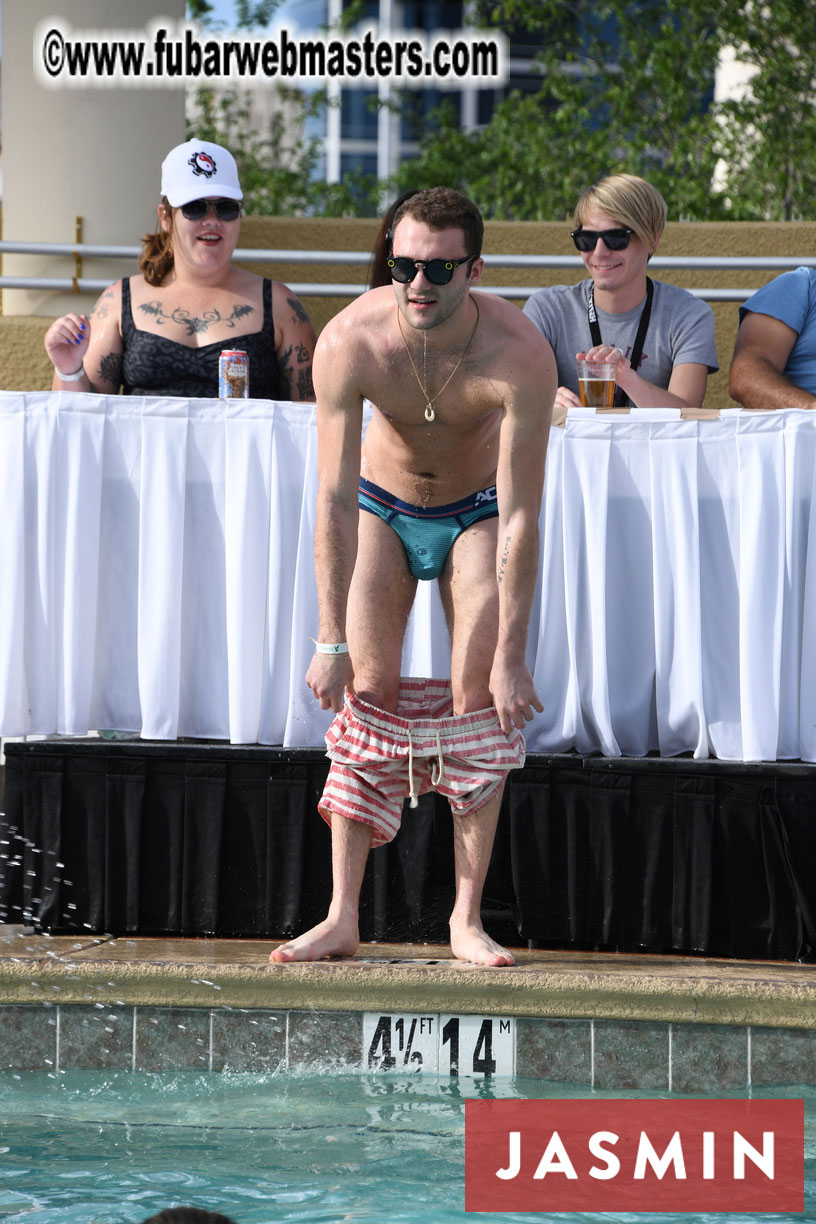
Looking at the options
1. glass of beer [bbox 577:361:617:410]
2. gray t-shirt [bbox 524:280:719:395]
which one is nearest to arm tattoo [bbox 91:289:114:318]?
gray t-shirt [bbox 524:280:719:395]

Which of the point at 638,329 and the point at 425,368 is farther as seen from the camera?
the point at 638,329

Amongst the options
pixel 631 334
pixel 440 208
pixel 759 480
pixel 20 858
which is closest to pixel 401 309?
pixel 440 208

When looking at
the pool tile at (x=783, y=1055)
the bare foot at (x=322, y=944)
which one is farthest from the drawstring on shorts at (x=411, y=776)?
the pool tile at (x=783, y=1055)

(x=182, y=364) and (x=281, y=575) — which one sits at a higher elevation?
(x=182, y=364)

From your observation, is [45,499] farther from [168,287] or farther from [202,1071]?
[202,1071]

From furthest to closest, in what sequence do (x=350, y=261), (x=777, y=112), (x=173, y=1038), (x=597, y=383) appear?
(x=777, y=112)
(x=350, y=261)
(x=597, y=383)
(x=173, y=1038)

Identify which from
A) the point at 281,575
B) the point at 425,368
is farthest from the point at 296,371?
the point at 425,368

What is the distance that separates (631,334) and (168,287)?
4.58 feet

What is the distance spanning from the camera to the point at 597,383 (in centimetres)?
402

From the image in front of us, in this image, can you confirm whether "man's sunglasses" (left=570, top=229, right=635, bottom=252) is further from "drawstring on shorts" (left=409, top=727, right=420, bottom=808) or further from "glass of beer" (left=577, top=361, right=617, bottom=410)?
"drawstring on shorts" (left=409, top=727, right=420, bottom=808)

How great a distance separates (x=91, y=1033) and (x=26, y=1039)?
0.14 metres

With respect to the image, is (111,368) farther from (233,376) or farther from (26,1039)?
(26,1039)

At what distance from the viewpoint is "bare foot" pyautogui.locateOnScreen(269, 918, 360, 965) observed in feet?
11.2

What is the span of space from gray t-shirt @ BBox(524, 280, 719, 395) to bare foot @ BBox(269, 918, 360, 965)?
1822 mm
